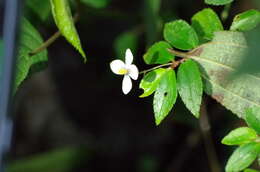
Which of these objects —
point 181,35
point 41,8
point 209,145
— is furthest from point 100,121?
point 181,35

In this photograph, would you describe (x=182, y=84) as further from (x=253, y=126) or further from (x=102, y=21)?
(x=102, y=21)

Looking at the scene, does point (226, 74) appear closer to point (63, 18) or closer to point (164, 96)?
point (164, 96)

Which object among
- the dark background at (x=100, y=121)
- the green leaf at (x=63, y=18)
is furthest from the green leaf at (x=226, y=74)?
the dark background at (x=100, y=121)

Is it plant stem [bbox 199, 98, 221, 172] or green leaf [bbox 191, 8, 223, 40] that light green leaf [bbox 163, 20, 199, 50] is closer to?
green leaf [bbox 191, 8, 223, 40]

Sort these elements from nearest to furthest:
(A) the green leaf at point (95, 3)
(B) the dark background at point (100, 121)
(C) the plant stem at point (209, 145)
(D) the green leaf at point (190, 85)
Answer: (D) the green leaf at point (190, 85) → (A) the green leaf at point (95, 3) → (C) the plant stem at point (209, 145) → (B) the dark background at point (100, 121)

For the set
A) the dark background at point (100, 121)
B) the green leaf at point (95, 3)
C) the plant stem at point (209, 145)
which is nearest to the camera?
the green leaf at point (95, 3)

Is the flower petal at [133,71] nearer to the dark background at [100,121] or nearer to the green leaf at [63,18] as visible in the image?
the green leaf at [63,18]
